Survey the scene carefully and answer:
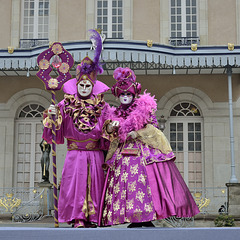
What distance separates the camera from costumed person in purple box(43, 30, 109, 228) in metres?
5.97

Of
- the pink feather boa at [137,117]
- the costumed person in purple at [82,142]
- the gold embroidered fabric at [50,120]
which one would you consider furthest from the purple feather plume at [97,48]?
the gold embroidered fabric at [50,120]

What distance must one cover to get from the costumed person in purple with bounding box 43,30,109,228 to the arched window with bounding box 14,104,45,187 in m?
9.61

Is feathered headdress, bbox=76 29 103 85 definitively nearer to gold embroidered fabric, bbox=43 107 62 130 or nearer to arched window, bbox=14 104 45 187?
gold embroidered fabric, bbox=43 107 62 130

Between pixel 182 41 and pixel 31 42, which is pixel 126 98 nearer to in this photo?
pixel 182 41

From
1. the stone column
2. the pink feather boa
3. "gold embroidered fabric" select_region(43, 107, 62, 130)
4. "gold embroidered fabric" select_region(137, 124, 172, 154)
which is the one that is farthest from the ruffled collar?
the stone column

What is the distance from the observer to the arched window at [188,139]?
608 inches

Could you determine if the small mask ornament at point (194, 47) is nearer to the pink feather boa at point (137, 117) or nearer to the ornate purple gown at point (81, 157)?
the pink feather boa at point (137, 117)

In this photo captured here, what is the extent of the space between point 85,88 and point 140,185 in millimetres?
1404

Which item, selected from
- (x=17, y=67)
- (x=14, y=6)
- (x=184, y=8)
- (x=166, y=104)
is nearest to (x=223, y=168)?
(x=166, y=104)

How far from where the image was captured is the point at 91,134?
6145 mm

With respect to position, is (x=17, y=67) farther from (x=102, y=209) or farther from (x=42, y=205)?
(x=102, y=209)

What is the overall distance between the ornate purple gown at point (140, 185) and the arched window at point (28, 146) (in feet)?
32.5

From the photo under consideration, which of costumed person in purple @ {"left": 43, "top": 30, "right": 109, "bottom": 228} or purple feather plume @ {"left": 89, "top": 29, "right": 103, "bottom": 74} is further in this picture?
purple feather plume @ {"left": 89, "top": 29, "right": 103, "bottom": 74}

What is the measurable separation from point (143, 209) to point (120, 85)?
5.23 feet
